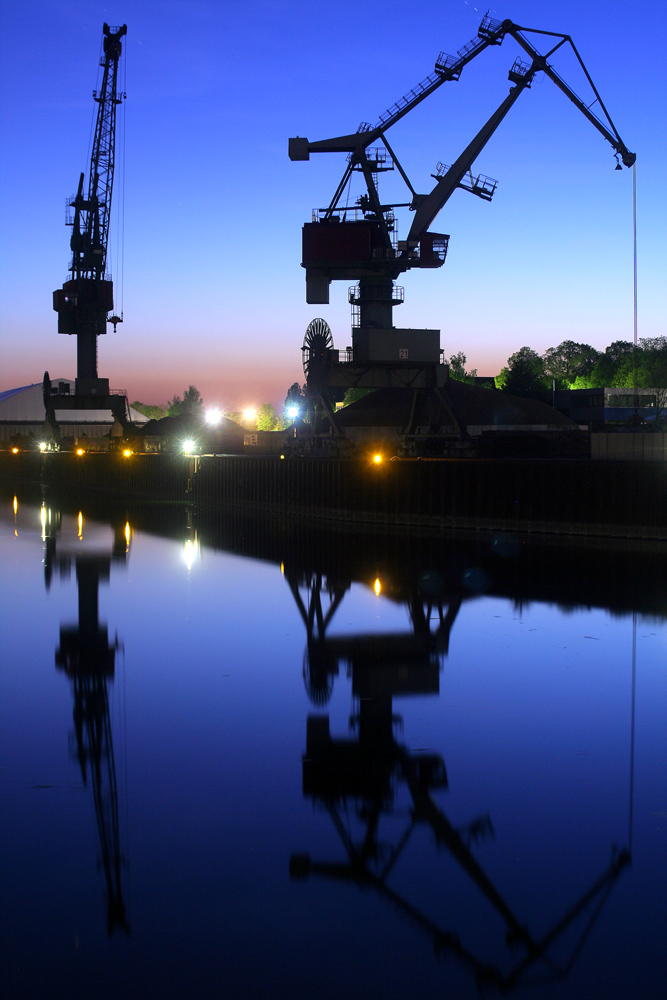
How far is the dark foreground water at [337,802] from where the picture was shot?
6270 millimetres

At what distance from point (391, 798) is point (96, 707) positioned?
16.9 ft

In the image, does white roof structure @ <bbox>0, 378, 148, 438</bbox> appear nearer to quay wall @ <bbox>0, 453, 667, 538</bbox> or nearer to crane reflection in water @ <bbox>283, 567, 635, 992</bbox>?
quay wall @ <bbox>0, 453, 667, 538</bbox>

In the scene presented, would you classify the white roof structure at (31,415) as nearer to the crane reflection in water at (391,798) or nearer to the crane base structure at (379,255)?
the crane base structure at (379,255)

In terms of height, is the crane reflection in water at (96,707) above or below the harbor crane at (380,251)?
below

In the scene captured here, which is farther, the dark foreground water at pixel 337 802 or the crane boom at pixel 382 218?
the crane boom at pixel 382 218

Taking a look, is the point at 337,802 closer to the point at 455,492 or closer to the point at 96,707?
the point at 96,707

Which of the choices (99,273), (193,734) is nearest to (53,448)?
(99,273)

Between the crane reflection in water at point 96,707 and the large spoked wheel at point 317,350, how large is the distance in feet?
88.3

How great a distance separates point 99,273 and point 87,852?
95.3 m

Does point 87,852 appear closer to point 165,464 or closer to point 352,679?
point 352,679

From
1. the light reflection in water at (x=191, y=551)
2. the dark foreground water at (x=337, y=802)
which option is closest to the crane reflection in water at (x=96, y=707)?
the dark foreground water at (x=337, y=802)

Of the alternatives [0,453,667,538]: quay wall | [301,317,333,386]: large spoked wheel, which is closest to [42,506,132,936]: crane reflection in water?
[0,453,667,538]: quay wall

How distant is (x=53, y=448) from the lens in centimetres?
10225

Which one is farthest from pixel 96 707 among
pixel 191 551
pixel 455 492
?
pixel 455 492
